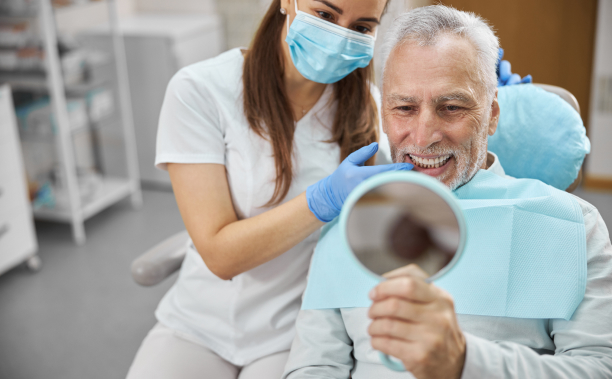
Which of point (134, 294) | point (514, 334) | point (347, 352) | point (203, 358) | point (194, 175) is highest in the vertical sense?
point (194, 175)

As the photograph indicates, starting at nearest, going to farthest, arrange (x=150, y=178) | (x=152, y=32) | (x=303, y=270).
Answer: (x=303, y=270) < (x=152, y=32) < (x=150, y=178)

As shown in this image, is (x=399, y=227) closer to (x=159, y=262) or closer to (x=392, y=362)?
(x=392, y=362)

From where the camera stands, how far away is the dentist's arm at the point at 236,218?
105 cm

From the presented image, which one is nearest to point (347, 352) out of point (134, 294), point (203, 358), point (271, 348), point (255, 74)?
point (271, 348)

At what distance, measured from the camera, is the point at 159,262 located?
4.66 ft

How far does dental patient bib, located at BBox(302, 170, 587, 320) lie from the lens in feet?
3.14

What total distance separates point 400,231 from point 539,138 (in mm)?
715

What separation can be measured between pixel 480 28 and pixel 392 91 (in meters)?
0.21

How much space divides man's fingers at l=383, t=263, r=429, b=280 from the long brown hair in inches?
25.5

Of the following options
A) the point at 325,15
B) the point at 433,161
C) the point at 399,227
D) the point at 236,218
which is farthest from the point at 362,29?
the point at 399,227

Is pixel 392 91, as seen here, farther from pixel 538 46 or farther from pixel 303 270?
pixel 538 46

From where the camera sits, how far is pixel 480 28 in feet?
3.43

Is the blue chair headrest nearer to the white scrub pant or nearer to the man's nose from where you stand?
the man's nose

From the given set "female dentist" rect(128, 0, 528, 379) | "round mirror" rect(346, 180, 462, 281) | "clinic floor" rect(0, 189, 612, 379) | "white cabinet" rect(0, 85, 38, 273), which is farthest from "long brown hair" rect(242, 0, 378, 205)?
"white cabinet" rect(0, 85, 38, 273)
